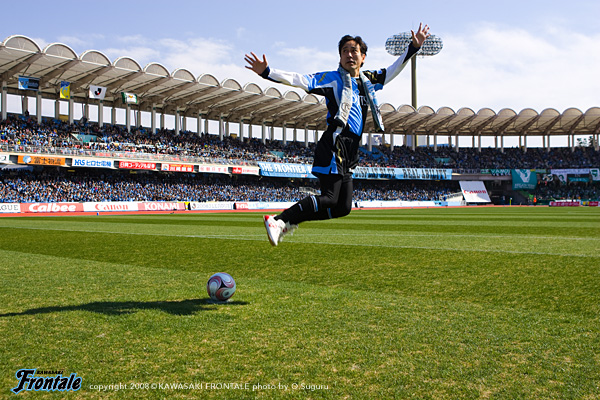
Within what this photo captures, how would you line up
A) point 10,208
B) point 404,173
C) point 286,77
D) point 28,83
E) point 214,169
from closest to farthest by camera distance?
point 286,77 → point 10,208 → point 28,83 → point 214,169 → point 404,173

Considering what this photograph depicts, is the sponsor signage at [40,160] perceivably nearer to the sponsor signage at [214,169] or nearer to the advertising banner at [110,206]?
the advertising banner at [110,206]

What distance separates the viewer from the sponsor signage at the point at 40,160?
119ft

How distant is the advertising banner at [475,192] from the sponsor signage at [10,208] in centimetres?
5310

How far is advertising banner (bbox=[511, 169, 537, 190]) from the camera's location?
66.2 m

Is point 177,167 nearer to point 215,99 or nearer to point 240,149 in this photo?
point 215,99

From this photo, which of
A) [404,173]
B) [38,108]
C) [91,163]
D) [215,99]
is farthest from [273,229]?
[404,173]

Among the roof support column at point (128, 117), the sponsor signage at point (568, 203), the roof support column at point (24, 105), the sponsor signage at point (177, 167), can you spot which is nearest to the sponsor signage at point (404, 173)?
the sponsor signage at point (568, 203)

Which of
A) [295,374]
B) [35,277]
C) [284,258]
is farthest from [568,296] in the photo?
[35,277]

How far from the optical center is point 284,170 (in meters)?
54.8

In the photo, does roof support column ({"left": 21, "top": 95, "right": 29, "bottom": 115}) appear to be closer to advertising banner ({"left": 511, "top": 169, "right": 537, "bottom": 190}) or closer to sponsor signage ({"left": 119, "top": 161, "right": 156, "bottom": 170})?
sponsor signage ({"left": 119, "top": 161, "right": 156, "bottom": 170})

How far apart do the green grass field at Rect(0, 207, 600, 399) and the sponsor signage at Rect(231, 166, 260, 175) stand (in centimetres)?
4321

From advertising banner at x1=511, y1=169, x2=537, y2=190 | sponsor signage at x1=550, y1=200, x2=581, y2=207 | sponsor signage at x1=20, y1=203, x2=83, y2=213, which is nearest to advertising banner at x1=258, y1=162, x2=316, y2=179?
sponsor signage at x1=20, y1=203, x2=83, y2=213

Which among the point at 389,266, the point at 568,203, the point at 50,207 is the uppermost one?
the point at 389,266

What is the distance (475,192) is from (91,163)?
164 ft
